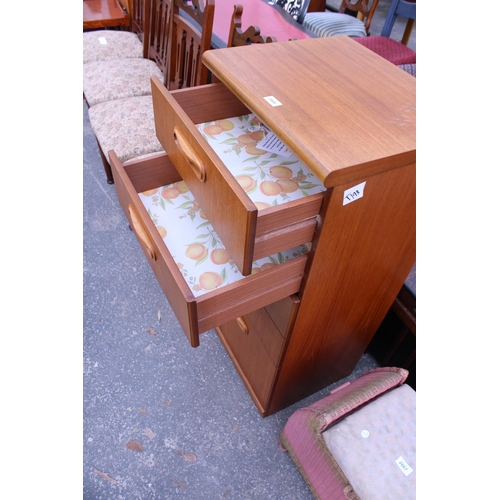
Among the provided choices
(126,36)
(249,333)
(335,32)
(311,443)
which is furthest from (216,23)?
(311,443)

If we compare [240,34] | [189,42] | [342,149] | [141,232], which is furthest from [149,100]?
[342,149]

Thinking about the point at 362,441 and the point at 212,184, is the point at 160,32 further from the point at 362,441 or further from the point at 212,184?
the point at 362,441

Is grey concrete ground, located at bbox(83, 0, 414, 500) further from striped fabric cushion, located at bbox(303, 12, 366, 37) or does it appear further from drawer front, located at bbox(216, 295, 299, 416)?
striped fabric cushion, located at bbox(303, 12, 366, 37)

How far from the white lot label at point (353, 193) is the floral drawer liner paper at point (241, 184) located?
0.13m

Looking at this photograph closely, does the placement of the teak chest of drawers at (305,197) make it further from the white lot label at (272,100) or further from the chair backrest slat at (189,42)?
the chair backrest slat at (189,42)

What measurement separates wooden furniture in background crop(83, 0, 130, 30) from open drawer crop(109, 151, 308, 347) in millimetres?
1825

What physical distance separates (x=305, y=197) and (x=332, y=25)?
1.84 meters

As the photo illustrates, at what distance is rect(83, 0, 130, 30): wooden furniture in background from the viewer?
2.24m

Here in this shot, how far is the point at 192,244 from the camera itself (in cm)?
85

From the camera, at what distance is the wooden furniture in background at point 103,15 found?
224 centimetres

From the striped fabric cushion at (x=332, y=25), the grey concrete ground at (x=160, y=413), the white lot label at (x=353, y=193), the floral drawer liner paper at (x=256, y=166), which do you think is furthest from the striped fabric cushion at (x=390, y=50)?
the white lot label at (x=353, y=193)

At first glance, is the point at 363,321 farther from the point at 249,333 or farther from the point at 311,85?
the point at 311,85

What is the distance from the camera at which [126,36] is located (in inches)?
79.1

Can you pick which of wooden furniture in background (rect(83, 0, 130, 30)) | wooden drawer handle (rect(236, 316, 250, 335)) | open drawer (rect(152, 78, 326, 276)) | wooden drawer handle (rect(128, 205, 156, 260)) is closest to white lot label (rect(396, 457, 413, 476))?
wooden drawer handle (rect(236, 316, 250, 335))
